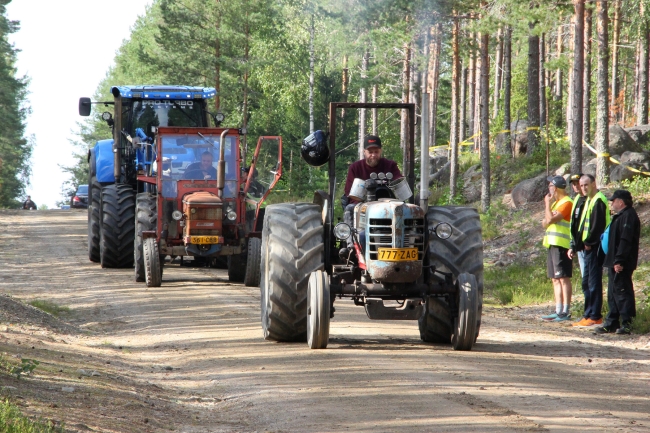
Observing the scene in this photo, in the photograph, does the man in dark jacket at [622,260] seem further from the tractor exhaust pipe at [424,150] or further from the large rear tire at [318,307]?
the large rear tire at [318,307]

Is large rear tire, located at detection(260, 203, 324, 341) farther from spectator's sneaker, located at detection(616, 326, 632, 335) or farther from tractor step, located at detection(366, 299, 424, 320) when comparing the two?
spectator's sneaker, located at detection(616, 326, 632, 335)

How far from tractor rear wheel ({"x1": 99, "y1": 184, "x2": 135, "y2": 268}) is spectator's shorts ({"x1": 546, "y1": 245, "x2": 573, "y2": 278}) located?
833 centimetres

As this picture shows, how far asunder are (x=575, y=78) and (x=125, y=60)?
57.9 metres

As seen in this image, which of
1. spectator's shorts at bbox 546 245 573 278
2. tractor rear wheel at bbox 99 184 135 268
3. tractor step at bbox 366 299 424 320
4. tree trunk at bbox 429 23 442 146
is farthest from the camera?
tree trunk at bbox 429 23 442 146

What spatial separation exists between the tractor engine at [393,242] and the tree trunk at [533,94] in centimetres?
2138

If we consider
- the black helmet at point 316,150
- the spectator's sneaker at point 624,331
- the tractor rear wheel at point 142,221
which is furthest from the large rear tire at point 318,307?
the tractor rear wheel at point 142,221

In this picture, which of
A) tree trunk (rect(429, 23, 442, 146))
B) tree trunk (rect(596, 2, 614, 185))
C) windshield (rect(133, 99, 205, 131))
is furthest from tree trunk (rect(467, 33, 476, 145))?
windshield (rect(133, 99, 205, 131))

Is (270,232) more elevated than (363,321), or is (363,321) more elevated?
(270,232)

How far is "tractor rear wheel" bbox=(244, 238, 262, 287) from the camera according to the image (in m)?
16.2

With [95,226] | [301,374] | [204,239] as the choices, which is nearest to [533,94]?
[95,226]

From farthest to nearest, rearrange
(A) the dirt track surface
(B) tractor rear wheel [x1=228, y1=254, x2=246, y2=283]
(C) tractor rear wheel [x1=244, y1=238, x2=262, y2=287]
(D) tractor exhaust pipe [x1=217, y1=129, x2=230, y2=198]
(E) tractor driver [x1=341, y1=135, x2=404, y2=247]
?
(B) tractor rear wheel [x1=228, y1=254, x2=246, y2=283] → (C) tractor rear wheel [x1=244, y1=238, x2=262, y2=287] → (D) tractor exhaust pipe [x1=217, y1=129, x2=230, y2=198] → (E) tractor driver [x1=341, y1=135, x2=404, y2=247] → (A) the dirt track surface

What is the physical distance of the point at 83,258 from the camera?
21.4 metres

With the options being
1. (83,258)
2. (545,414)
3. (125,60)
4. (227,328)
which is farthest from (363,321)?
(125,60)

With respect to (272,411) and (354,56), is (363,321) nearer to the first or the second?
(272,411)
